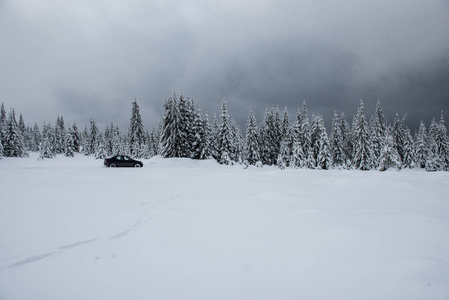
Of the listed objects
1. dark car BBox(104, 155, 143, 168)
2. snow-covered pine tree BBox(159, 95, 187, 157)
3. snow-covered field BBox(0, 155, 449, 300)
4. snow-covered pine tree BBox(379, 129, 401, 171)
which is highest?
snow-covered pine tree BBox(159, 95, 187, 157)

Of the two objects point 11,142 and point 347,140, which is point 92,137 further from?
point 347,140

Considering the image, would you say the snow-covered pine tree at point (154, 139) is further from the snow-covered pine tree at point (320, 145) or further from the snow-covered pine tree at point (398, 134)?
the snow-covered pine tree at point (398, 134)

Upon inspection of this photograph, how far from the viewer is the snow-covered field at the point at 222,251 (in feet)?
9.43

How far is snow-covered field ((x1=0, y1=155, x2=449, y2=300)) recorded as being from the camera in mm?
2875

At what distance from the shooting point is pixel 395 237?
167 inches

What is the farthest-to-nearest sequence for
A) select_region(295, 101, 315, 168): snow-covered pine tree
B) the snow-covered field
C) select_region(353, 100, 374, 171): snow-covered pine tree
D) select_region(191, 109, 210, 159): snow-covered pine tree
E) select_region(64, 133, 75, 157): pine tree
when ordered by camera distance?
1. select_region(64, 133, 75, 157): pine tree
2. select_region(295, 101, 315, 168): snow-covered pine tree
3. select_region(353, 100, 374, 171): snow-covered pine tree
4. select_region(191, 109, 210, 159): snow-covered pine tree
5. the snow-covered field

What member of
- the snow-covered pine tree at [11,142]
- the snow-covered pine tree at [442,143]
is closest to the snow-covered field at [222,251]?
the snow-covered pine tree at [442,143]

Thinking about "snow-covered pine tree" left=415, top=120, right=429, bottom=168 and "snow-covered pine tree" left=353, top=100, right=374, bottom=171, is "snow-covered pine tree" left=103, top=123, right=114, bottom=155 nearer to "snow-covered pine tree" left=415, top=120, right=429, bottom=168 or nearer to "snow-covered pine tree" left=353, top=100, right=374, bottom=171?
"snow-covered pine tree" left=353, top=100, right=374, bottom=171

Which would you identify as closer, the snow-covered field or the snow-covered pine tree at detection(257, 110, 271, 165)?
the snow-covered field

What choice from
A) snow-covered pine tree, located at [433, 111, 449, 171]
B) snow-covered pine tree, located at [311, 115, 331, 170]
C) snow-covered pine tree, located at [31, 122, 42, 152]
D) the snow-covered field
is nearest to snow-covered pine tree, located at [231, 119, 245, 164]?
snow-covered pine tree, located at [311, 115, 331, 170]

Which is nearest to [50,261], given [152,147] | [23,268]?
[23,268]

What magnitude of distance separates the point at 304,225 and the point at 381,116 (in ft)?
161

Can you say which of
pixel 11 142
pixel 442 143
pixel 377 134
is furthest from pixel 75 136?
pixel 442 143

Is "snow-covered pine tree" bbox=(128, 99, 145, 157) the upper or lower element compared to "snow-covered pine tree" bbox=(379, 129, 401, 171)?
upper
